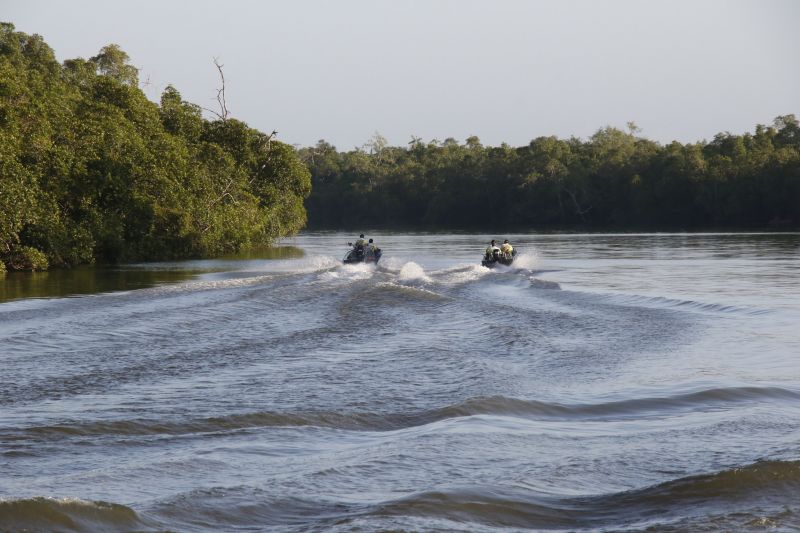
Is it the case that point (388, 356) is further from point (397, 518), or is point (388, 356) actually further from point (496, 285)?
point (496, 285)

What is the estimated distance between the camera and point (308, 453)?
9.05m

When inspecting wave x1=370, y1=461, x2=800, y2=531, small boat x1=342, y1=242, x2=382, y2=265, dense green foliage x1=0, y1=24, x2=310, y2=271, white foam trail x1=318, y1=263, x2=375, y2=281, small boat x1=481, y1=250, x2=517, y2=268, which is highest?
dense green foliage x1=0, y1=24, x2=310, y2=271

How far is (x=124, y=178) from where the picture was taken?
37.2 metres

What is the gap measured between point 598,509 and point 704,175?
283 feet

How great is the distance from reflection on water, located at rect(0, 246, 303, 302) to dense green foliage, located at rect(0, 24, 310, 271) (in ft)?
5.11

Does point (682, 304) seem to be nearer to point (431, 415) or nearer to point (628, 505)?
point (431, 415)

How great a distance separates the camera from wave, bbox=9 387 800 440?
986cm

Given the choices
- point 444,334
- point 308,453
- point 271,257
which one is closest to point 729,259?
point 271,257

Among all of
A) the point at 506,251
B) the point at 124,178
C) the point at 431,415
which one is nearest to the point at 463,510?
the point at 431,415

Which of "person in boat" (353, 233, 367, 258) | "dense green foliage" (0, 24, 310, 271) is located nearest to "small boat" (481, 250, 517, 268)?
"person in boat" (353, 233, 367, 258)

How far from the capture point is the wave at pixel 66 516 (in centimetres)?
681

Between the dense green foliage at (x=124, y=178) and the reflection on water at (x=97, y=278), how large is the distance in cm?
156

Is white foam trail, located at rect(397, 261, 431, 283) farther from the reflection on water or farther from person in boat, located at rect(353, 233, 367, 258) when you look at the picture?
the reflection on water

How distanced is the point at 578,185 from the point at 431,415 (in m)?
91.9
